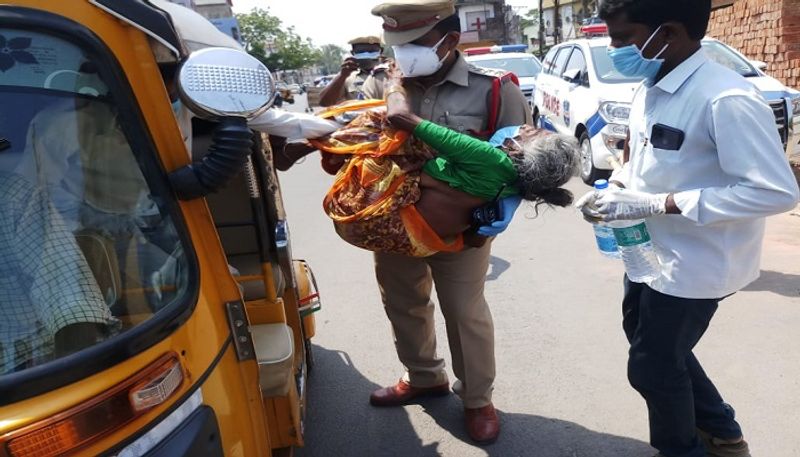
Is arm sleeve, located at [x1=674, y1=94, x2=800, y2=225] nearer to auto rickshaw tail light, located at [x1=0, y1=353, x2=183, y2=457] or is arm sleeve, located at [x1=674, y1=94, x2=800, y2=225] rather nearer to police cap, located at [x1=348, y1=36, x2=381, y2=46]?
auto rickshaw tail light, located at [x1=0, y1=353, x2=183, y2=457]

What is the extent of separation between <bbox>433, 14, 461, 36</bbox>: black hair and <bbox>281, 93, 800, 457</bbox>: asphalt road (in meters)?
1.69

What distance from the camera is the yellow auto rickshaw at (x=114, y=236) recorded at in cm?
120

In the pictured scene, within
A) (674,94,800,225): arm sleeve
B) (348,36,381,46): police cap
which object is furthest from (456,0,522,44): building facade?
(674,94,800,225): arm sleeve

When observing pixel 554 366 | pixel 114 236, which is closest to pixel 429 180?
pixel 114 236

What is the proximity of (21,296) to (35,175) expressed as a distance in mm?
259

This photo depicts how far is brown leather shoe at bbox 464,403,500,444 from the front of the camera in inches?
Answer: 108

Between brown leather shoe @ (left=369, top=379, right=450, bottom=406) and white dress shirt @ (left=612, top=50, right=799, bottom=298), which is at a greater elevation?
white dress shirt @ (left=612, top=50, right=799, bottom=298)

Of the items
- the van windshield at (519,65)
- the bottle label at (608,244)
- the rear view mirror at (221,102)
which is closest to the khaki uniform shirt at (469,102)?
the bottle label at (608,244)

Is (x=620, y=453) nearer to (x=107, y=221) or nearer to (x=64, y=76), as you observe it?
(x=107, y=221)

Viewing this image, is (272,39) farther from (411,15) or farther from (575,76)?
(411,15)

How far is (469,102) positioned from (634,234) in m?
0.84

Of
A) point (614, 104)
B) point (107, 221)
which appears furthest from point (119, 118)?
point (614, 104)

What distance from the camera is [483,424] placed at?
2768 millimetres

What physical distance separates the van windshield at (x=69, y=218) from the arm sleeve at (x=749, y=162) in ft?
4.94
